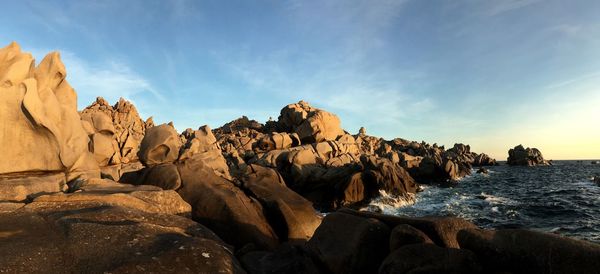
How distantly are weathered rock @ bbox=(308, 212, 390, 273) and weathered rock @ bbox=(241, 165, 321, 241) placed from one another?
6.15 m

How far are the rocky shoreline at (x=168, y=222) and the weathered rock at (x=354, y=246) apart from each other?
0.03m

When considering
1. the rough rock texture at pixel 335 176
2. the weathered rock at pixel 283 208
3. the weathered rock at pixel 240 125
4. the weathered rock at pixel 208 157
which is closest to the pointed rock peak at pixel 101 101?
the weathered rock at pixel 240 125

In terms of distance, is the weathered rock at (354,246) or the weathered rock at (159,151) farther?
the weathered rock at (159,151)

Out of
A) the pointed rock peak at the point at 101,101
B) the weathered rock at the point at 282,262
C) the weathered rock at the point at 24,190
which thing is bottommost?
the weathered rock at the point at 282,262

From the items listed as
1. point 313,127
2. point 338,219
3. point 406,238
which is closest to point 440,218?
point 406,238

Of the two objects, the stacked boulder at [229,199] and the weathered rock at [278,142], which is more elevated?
the weathered rock at [278,142]

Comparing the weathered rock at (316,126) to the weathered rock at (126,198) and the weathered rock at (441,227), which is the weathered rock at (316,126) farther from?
the weathered rock at (441,227)

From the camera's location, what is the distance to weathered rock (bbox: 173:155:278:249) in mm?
13930

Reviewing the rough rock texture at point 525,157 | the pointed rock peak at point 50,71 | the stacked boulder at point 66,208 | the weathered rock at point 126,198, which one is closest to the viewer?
the stacked boulder at point 66,208

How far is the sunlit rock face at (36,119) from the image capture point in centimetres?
1695

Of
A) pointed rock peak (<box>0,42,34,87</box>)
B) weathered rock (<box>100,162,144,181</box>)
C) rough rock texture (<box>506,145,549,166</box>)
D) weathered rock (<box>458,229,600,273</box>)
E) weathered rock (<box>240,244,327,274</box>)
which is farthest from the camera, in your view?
rough rock texture (<box>506,145,549,166</box>)

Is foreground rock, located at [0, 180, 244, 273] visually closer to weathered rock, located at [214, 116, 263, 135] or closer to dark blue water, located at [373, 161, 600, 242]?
dark blue water, located at [373, 161, 600, 242]

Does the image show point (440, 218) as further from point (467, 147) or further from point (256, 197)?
point (467, 147)

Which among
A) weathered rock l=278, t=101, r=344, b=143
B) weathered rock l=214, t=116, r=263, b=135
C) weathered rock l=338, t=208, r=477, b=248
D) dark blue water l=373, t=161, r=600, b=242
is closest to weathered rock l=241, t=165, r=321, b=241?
weathered rock l=338, t=208, r=477, b=248
